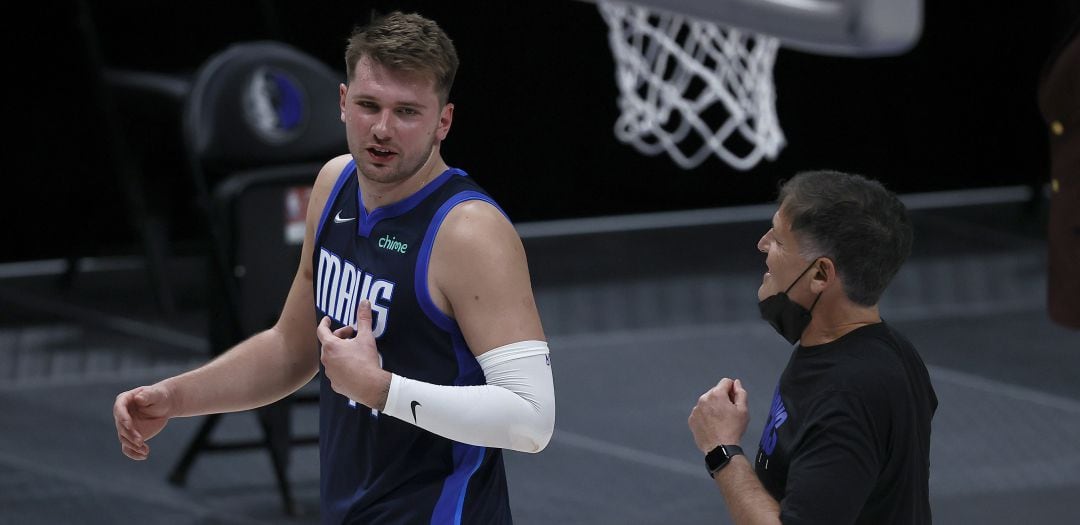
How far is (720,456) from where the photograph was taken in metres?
2.47

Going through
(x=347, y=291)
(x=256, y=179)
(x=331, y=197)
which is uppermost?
(x=331, y=197)

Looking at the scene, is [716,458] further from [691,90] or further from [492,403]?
[691,90]

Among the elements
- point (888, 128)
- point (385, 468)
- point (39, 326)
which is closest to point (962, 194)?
point (888, 128)

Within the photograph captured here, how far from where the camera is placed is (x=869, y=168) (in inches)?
385

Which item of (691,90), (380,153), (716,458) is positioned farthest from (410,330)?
(691,90)

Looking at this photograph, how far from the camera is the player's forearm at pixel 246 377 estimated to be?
277 centimetres

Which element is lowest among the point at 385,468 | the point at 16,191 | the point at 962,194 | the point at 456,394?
the point at 962,194

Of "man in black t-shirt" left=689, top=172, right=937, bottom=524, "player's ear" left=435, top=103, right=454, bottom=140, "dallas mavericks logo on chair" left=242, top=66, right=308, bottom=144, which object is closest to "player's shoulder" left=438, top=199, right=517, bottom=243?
"player's ear" left=435, top=103, right=454, bottom=140

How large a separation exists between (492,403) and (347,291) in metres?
0.38

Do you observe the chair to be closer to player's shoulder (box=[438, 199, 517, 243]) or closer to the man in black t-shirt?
player's shoulder (box=[438, 199, 517, 243])

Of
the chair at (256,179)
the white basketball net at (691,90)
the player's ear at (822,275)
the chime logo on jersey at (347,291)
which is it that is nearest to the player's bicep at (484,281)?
the chime logo on jersey at (347,291)

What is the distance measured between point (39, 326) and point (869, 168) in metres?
5.35

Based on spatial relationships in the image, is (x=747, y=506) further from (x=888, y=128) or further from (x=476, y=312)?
(x=888, y=128)

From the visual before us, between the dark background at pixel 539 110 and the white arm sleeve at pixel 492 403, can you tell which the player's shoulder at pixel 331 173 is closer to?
the white arm sleeve at pixel 492 403
